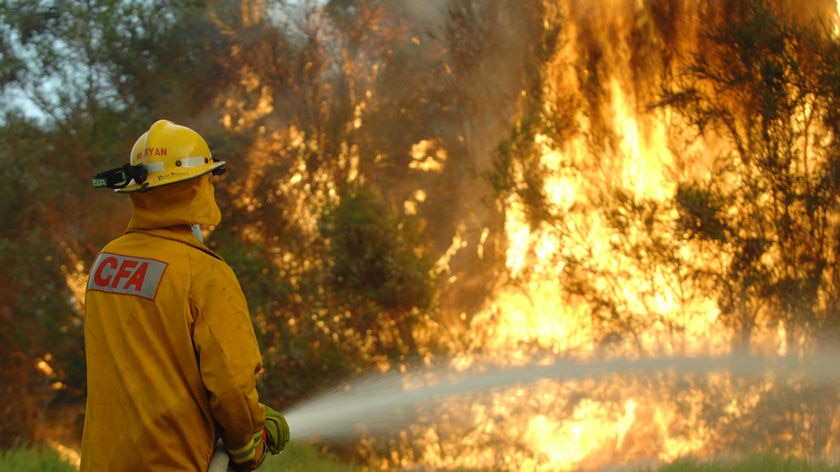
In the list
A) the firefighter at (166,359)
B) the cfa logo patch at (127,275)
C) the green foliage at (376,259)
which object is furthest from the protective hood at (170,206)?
the green foliage at (376,259)

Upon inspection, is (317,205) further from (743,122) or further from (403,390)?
(743,122)

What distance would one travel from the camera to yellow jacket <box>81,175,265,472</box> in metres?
2.76

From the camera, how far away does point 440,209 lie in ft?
29.7

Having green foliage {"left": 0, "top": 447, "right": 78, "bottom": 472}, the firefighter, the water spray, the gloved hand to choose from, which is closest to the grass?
green foliage {"left": 0, "top": 447, "right": 78, "bottom": 472}

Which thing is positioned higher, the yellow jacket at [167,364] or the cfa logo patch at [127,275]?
the cfa logo patch at [127,275]

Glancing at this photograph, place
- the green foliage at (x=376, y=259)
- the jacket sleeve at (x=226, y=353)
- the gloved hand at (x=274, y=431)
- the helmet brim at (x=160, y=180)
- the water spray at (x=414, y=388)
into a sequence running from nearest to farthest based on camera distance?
the jacket sleeve at (x=226, y=353)
the helmet brim at (x=160, y=180)
the gloved hand at (x=274, y=431)
the water spray at (x=414, y=388)
the green foliage at (x=376, y=259)

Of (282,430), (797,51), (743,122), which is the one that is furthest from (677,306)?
(282,430)

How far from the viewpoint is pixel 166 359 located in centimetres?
277

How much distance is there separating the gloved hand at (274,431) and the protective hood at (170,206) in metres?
0.69

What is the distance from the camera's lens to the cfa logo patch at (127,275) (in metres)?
2.79

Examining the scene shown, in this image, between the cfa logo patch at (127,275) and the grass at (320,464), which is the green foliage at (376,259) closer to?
the grass at (320,464)

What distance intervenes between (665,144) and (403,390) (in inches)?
124

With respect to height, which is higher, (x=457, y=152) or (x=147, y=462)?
(x=457, y=152)

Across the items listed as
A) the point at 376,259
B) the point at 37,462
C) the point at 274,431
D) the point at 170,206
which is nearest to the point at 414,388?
the point at 376,259
